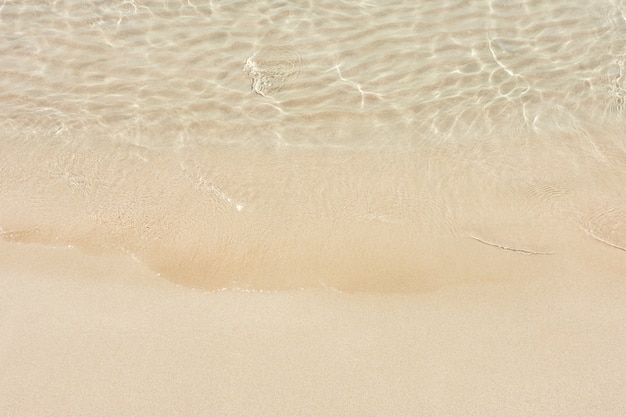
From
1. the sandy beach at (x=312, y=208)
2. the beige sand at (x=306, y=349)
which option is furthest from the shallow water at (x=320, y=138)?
the beige sand at (x=306, y=349)

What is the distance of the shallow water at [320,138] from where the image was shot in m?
3.59

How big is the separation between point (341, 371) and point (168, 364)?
1.06 metres

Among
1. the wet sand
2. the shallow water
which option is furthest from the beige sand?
the shallow water

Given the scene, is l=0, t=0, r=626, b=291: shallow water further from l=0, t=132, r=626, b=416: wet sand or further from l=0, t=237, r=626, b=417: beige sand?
l=0, t=237, r=626, b=417: beige sand

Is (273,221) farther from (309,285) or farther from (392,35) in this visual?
(392,35)

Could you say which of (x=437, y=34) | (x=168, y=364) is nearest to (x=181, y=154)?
(x=168, y=364)

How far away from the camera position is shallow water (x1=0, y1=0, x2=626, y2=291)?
3594 mm

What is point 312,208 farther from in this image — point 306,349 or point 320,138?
point 306,349

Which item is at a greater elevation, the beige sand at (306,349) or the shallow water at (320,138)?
the shallow water at (320,138)

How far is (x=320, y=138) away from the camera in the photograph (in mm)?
4457

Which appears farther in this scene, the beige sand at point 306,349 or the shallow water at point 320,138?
the shallow water at point 320,138

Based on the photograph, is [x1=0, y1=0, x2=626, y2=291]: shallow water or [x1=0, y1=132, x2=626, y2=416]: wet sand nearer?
[x1=0, y1=132, x2=626, y2=416]: wet sand

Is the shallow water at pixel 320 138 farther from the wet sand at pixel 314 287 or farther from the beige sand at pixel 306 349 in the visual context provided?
the beige sand at pixel 306 349

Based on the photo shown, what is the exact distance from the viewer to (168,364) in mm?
2982
